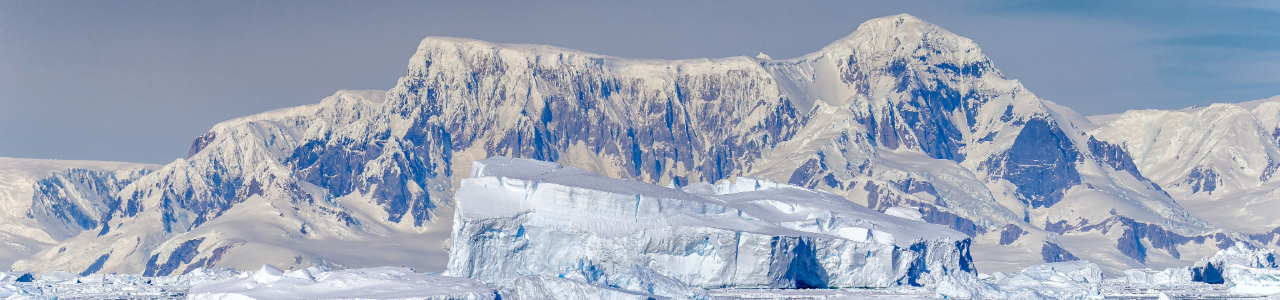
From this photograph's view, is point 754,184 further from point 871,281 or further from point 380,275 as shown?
point 380,275

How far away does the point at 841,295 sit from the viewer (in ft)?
457

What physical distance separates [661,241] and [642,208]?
15.7 feet

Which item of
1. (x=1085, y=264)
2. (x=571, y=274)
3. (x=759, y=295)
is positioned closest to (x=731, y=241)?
(x=759, y=295)

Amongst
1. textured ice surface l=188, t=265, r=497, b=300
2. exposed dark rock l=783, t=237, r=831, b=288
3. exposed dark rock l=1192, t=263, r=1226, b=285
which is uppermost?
exposed dark rock l=1192, t=263, r=1226, b=285

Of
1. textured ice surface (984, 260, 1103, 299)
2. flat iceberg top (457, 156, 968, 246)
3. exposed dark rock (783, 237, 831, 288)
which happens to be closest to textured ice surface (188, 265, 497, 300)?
flat iceberg top (457, 156, 968, 246)

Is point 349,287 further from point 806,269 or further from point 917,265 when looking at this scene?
point 917,265

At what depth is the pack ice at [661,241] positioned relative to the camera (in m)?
145

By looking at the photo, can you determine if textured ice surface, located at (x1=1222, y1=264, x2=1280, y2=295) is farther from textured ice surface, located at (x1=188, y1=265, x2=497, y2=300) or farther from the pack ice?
textured ice surface, located at (x1=188, y1=265, x2=497, y2=300)

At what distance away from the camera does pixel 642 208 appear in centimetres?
14775

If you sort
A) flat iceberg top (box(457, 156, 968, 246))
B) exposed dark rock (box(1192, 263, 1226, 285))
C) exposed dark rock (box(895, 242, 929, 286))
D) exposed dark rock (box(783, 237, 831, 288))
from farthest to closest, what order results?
exposed dark rock (box(1192, 263, 1226, 285)) → exposed dark rock (box(895, 242, 929, 286)) → exposed dark rock (box(783, 237, 831, 288)) → flat iceberg top (box(457, 156, 968, 246))

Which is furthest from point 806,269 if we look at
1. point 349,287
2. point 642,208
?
point 349,287

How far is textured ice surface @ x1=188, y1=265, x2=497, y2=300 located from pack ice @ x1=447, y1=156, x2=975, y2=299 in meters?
10.9

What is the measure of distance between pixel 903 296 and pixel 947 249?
729 inches

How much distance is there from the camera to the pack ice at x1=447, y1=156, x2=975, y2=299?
14462cm
